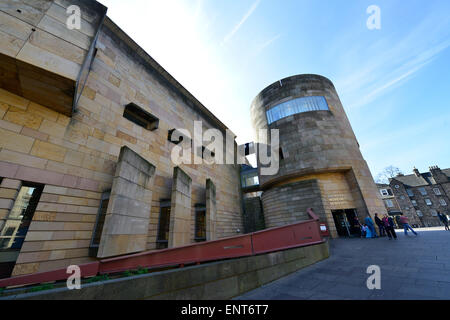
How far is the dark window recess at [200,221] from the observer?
1066 cm

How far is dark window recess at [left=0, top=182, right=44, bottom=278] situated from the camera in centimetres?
449

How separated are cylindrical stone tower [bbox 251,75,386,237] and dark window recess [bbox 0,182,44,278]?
579 inches

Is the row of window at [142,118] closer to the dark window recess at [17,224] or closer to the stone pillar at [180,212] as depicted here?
the stone pillar at [180,212]

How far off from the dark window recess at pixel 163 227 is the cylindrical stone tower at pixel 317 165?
32.7 feet

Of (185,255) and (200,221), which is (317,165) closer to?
(200,221)

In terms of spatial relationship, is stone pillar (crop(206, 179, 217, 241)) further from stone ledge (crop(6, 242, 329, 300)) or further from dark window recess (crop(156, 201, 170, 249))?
stone ledge (crop(6, 242, 329, 300))

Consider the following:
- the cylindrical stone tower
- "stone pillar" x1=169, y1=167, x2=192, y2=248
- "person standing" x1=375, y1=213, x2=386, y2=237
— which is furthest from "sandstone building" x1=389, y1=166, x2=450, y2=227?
"stone pillar" x1=169, y1=167, x2=192, y2=248

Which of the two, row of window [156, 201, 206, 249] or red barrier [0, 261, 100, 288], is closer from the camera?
red barrier [0, 261, 100, 288]

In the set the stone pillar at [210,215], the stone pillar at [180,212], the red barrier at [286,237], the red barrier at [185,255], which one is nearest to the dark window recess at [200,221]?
the stone pillar at [210,215]

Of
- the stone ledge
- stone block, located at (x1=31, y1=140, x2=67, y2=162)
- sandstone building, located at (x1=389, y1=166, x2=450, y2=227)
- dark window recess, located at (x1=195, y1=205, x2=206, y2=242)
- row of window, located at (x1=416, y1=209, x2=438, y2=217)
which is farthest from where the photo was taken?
sandstone building, located at (x1=389, y1=166, x2=450, y2=227)

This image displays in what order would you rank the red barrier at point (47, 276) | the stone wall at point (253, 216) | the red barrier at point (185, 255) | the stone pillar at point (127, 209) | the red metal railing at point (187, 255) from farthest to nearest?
1. the stone wall at point (253, 216)
2. the stone pillar at point (127, 209)
3. the red barrier at point (185, 255)
4. the red metal railing at point (187, 255)
5. the red barrier at point (47, 276)
